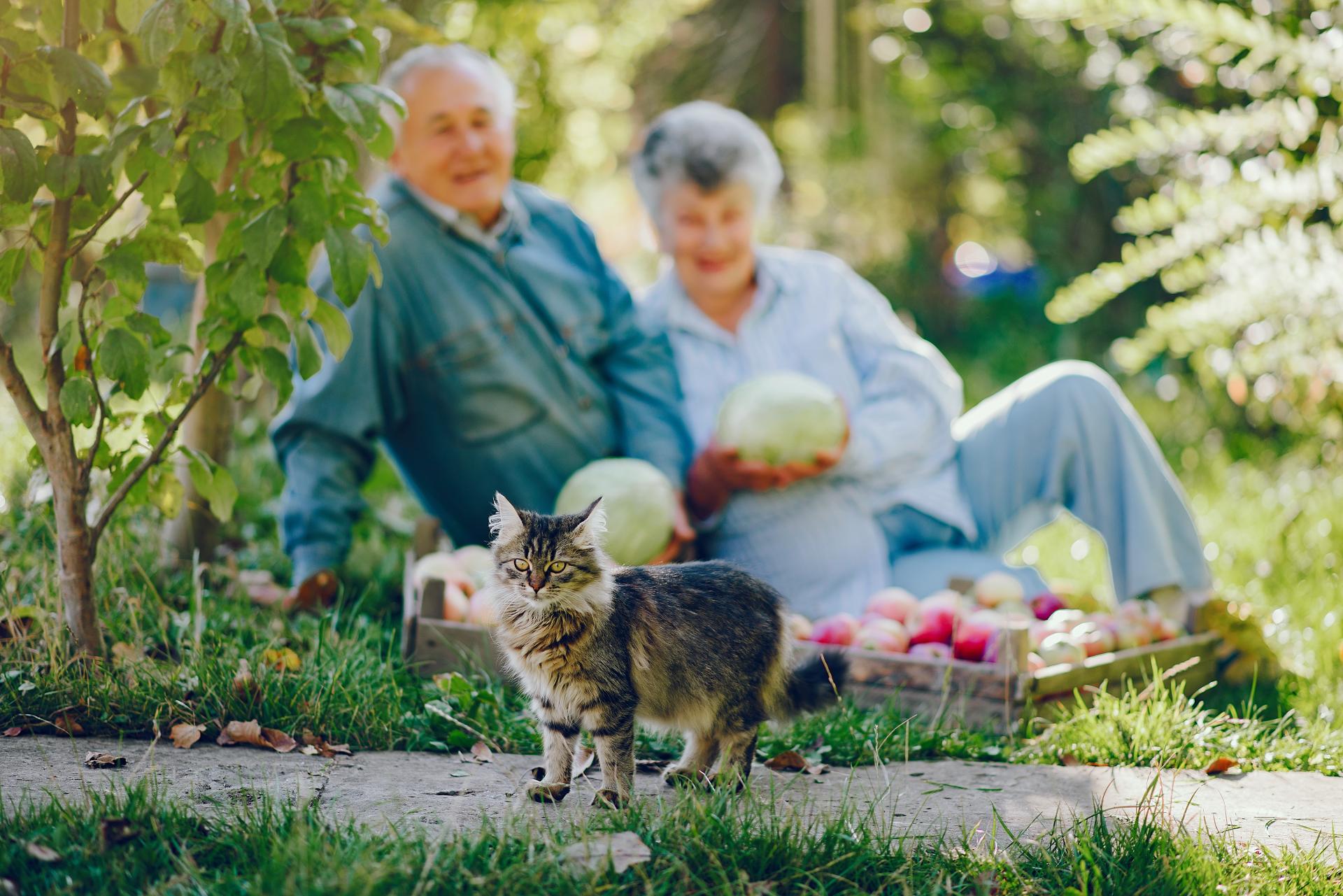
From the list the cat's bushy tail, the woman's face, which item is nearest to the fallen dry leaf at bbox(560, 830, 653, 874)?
the cat's bushy tail

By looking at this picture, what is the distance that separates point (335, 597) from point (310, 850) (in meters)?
1.86

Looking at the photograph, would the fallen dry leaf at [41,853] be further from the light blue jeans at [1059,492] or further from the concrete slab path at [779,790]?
the light blue jeans at [1059,492]

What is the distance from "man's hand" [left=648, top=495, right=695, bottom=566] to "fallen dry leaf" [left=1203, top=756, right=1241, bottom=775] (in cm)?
170

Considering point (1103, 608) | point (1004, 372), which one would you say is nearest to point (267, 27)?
point (1103, 608)

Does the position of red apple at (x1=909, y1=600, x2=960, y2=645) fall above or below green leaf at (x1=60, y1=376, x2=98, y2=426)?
below

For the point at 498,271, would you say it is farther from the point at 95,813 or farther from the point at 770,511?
the point at 95,813

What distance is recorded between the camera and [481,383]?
3.91 m

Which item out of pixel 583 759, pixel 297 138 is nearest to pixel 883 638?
pixel 583 759

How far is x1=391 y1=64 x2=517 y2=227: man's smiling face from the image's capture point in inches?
152

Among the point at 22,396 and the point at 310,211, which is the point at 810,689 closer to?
the point at 310,211

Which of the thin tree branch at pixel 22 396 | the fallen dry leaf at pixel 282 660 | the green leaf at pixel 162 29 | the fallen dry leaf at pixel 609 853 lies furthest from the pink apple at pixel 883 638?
the green leaf at pixel 162 29

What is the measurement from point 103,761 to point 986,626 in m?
2.24

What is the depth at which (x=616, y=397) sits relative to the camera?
4.20m

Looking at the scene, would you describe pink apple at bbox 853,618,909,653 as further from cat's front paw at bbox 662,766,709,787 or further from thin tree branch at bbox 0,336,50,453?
thin tree branch at bbox 0,336,50,453
